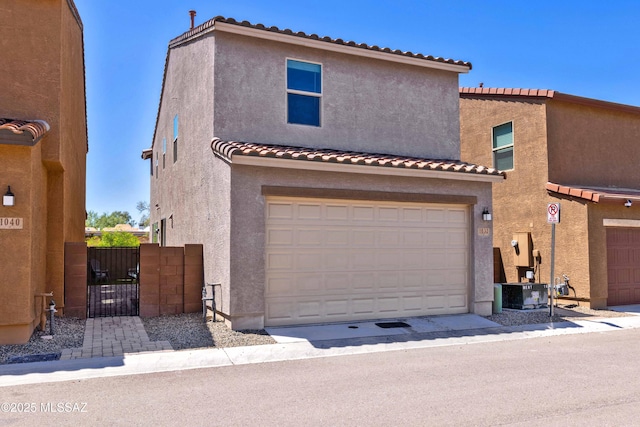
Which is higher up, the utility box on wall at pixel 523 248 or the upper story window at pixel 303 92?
the upper story window at pixel 303 92

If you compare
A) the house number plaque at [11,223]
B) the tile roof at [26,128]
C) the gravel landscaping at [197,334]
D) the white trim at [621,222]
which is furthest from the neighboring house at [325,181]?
the white trim at [621,222]

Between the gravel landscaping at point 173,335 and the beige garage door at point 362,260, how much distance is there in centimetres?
96

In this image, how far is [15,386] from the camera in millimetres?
6207

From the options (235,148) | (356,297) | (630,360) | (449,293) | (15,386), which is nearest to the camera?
(15,386)

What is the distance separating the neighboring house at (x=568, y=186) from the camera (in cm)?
1341

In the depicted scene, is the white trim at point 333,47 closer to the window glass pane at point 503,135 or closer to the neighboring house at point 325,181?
the neighboring house at point 325,181

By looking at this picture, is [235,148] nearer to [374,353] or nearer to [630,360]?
[374,353]

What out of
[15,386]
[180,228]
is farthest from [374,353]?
[180,228]

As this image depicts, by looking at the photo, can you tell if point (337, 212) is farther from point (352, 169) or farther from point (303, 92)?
point (303, 92)

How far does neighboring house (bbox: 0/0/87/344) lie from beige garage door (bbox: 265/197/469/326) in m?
4.15

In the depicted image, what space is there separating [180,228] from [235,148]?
A: 558 cm

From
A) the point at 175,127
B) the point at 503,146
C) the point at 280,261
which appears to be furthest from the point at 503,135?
the point at 175,127

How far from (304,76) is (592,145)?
30.8 feet

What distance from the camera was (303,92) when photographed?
38.3 feet
